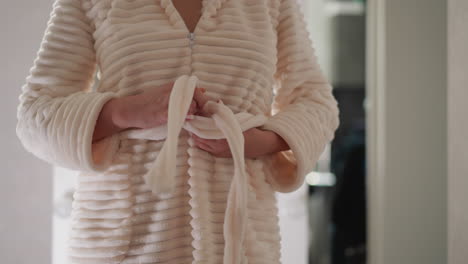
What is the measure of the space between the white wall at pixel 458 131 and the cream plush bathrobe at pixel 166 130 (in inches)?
13.4

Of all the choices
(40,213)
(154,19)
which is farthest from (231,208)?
(40,213)

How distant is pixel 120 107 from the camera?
76 centimetres

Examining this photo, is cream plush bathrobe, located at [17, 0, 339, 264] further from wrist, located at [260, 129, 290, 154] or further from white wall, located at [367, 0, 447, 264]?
white wall, located at [367, 0, 447, 264]

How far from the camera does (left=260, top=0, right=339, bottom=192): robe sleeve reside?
0.83m

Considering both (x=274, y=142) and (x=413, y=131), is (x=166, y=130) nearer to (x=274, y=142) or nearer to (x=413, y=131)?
(x=274, y=142)

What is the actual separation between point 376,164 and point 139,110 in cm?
140

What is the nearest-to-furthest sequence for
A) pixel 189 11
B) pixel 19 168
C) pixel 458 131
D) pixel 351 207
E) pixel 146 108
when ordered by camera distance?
pixel 146 108 < pixel 189 11 < pixel 458 131 < pixel 19 168 < pixel 351 207

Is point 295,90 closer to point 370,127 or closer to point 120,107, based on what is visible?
point 120,107

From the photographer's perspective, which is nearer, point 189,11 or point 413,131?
point 189,11

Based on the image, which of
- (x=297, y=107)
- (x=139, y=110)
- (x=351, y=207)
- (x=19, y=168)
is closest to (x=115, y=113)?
(x=139, y=110)

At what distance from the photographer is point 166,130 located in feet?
2.53

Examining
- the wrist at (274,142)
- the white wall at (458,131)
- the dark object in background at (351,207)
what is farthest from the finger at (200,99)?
the dark object in background at (351,207)

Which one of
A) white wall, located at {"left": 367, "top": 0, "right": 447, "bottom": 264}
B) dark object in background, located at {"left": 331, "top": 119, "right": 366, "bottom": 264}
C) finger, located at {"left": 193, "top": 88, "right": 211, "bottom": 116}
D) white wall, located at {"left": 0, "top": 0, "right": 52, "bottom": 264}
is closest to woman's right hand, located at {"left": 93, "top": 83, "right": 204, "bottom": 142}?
finger, located at {"left": 193, "top": 88, "right": 211, "bottom": 116}

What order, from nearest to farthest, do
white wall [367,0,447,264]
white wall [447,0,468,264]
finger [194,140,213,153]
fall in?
finger [194,140,213,153]
white wall [447,0,468,264]
white wall [367,0,447,264]
